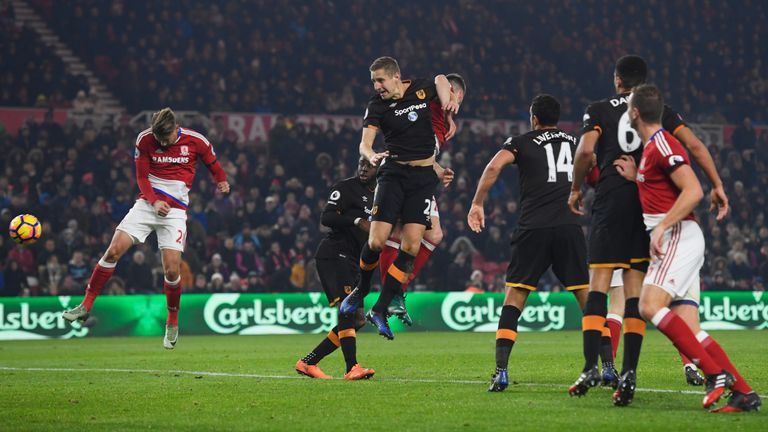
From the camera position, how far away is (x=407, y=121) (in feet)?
35.8

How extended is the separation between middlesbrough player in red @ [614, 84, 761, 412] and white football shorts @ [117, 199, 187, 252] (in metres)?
6.93

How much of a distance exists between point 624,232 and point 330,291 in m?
4.02

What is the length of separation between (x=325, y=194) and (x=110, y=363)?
13.7 m

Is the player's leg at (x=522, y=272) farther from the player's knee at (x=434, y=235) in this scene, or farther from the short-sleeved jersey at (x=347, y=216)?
the player's knee at (x=434, y=235)

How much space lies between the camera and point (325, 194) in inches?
1077

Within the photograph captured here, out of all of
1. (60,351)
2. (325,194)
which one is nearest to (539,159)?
(60,351)

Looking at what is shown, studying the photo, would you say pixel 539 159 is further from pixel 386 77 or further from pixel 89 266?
pixel 89 266

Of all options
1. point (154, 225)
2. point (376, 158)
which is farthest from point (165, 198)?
point (376, 158)

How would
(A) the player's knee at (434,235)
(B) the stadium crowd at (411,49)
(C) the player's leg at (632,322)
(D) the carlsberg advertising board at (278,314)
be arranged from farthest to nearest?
(B) the stadium crowd at (411,49), (D) the carlsberg advertising board at (278,314), (A) the player's knee at (434,235), (C) the player's leg at (632,322)

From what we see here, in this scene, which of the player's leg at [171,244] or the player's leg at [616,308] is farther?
the player's leg at [171,244]

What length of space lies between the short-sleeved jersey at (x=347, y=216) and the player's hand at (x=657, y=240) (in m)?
4.48

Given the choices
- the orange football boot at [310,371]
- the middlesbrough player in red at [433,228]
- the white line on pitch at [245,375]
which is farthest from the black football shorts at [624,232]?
the orange football boot at [310,371]

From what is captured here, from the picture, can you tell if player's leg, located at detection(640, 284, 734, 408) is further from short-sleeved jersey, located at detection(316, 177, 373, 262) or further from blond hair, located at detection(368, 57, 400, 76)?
short-sleeved jersey, located at detection(316, 177, 373, 262)

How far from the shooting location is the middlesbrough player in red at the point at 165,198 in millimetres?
13078
